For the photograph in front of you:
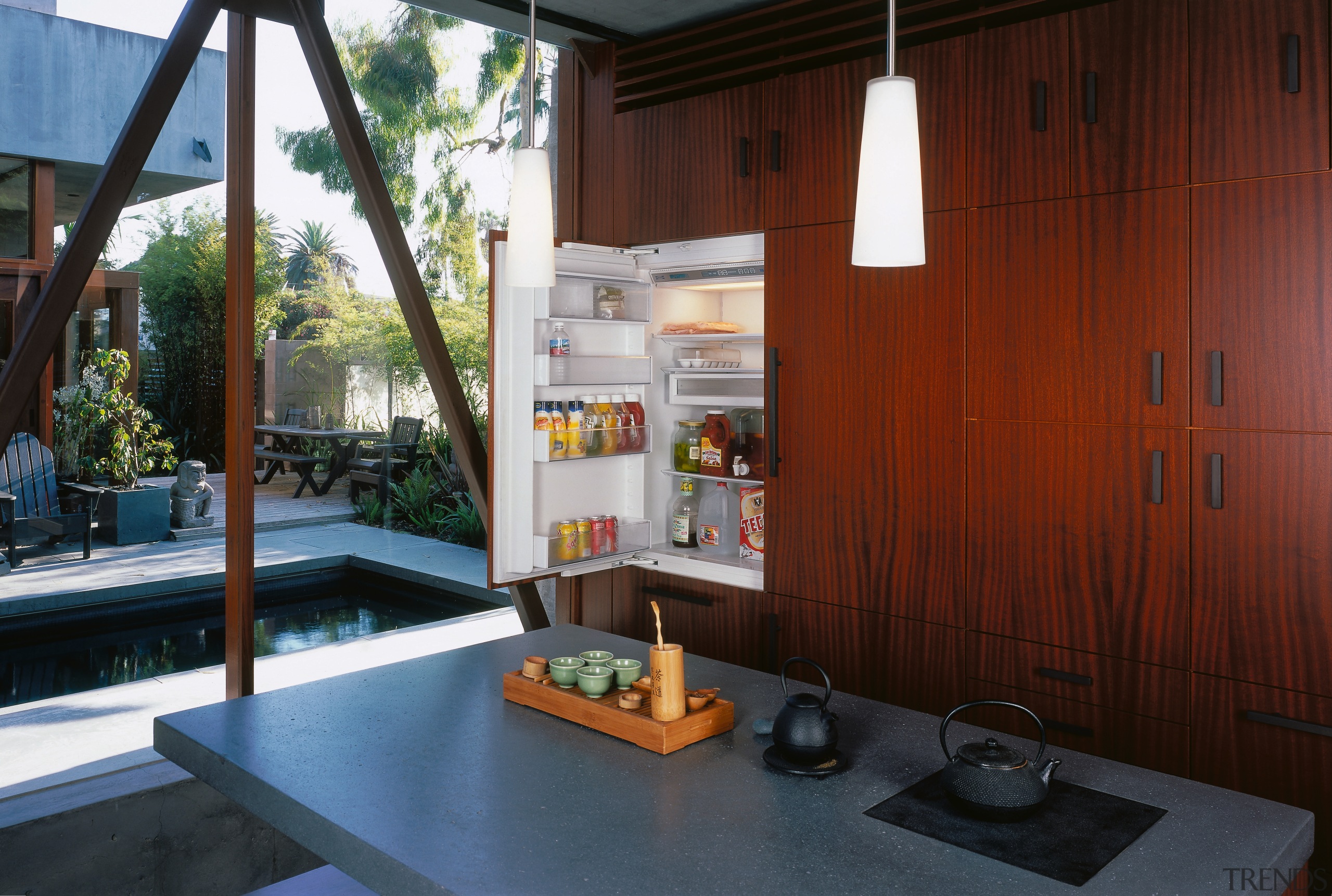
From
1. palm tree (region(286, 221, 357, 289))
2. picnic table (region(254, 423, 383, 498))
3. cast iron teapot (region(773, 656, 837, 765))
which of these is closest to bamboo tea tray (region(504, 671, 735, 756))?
cast iron teapot (region(773, 656, 837, 765))

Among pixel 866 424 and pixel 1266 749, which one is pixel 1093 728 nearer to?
pixel 1266 749

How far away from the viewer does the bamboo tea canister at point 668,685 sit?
165 centimetres

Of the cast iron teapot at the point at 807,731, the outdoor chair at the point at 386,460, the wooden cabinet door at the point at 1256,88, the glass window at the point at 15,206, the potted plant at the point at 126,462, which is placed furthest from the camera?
the outdoor chair at the point at 386,460

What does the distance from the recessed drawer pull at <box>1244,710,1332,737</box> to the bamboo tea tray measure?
52.0 inches

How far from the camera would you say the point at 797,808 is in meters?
1.40

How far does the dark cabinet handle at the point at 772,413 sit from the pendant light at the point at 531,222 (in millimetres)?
1373

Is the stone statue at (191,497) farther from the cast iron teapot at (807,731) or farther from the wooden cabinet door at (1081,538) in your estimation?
the wooden cabinet door at (1081,538)

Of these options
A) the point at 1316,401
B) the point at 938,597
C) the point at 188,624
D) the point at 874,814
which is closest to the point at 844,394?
the point at 938,597

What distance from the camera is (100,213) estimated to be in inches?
104

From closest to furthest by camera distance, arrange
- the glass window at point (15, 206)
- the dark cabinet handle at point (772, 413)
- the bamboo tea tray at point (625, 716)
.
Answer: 1. the bamboo tea tray at point (625, 716)
2. the glass window at point (15, 206)
3. the dark cabinet handle at point (772, 413)

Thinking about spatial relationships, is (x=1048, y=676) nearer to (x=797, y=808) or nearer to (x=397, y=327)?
(x=797, y=808)

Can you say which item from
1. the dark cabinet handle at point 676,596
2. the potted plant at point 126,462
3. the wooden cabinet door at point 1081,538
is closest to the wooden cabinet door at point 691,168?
the wooden cabinet door at point 1081,538

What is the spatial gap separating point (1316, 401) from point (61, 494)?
3.11 m

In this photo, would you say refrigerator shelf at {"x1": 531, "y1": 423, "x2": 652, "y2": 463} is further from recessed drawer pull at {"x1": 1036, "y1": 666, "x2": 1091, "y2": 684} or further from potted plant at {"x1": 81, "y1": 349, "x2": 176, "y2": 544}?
recessed drawer pull at {"x1": 1036, "y1": 666, "x2": 1091, "y2": 684}
